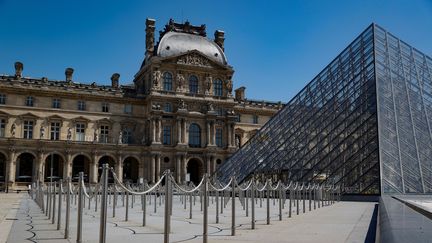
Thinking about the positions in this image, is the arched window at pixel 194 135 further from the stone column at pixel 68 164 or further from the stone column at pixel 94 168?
the stone column at pixel 68 164

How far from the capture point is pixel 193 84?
51.2 metres

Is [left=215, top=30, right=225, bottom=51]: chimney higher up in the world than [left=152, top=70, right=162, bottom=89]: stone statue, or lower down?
higher up

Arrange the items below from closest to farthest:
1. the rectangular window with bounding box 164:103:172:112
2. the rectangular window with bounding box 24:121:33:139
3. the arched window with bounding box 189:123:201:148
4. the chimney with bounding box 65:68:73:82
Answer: the rectangular window with bounding box 24:121:33:139
the rectangular window with bounding box 164:103:172:112
the arched window with bounding box 189:123:201:148
the chimney with bounding box 65:68:73:82

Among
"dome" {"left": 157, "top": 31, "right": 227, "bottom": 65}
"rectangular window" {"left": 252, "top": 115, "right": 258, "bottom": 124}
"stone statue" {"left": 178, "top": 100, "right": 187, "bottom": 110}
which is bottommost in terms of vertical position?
"rectangular window" {"left": 252, "top": 115, "right": 258, "bottom": 124}

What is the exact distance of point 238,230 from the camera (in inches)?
353

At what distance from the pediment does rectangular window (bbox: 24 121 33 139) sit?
1497 cm

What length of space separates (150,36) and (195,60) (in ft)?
21.7

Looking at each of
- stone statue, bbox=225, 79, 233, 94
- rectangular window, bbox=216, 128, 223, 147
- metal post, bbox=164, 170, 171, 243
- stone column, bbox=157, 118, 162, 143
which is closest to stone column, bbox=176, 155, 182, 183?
stone column, bbox=157, 118, 162, 143

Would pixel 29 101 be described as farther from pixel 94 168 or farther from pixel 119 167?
pixel 119 167

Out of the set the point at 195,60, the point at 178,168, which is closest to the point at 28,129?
the point at 178,168

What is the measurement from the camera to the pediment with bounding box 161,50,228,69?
5034 cm

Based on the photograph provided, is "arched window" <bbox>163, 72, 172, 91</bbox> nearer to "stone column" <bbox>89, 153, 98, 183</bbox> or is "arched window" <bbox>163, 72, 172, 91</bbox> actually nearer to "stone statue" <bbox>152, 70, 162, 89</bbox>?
"stone statue" <bbox>152, 70, 162, 89</bbox>

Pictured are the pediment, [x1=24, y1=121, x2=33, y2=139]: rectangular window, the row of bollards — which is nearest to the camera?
the row of bollards

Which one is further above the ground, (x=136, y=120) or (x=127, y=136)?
(x=136, y=120)
